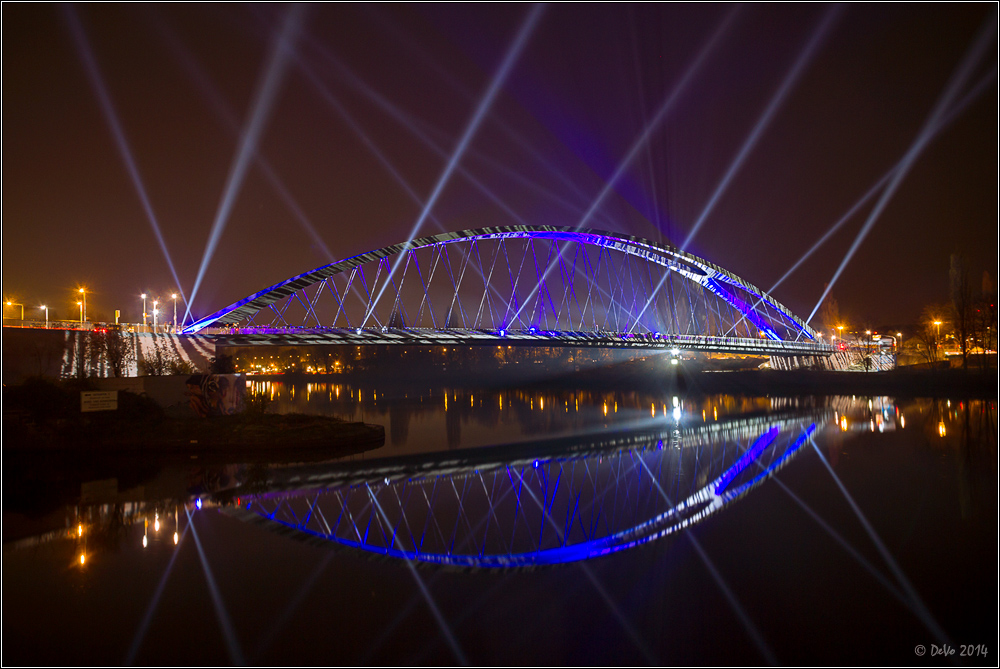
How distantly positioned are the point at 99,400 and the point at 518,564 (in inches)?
783

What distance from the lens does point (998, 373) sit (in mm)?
46625

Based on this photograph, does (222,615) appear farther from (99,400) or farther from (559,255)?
(559,255)

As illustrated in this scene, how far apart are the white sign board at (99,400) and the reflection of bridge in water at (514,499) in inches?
349

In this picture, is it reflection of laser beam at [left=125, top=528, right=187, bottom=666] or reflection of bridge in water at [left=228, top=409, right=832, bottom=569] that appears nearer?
reflection of laser beam at [left=125, top=528, right=187, bottom=666]

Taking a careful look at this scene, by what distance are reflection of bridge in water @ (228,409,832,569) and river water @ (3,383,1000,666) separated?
0.10m

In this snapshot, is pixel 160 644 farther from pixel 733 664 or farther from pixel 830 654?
pixel 830 654

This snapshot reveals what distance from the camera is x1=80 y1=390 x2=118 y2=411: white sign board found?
2244 centimetres

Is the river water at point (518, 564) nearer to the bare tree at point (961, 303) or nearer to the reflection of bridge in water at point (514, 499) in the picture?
the reflection of bridge in water at point (514, 499)

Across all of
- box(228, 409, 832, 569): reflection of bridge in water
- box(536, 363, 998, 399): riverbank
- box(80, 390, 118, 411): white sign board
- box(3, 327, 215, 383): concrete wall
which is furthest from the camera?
box(536, 363, 998, 399): riverbank

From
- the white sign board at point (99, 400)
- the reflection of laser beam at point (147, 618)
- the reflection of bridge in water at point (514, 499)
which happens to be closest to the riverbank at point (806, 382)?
the reflection of bridge in water at point (514, 499)

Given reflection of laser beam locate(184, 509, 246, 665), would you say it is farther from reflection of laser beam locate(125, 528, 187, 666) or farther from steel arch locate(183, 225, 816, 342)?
steel arch locate(183, 225, 816, 342)

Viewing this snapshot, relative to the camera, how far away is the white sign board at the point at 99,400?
22.4 meters

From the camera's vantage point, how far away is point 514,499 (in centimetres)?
1609

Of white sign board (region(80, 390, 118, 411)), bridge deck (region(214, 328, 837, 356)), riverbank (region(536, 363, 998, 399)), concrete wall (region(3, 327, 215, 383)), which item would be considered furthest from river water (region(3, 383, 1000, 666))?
riverbank (region(536, 363, 998, 399))
